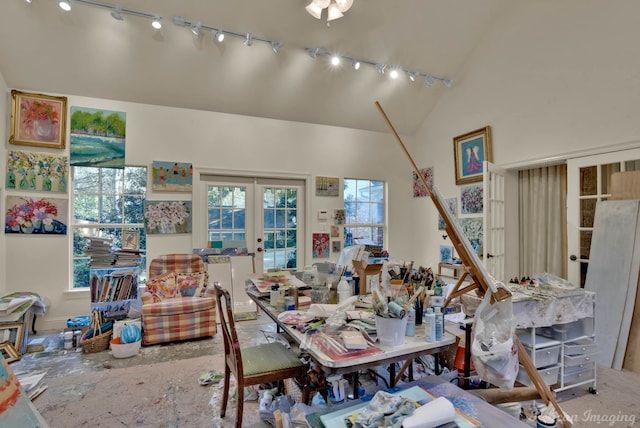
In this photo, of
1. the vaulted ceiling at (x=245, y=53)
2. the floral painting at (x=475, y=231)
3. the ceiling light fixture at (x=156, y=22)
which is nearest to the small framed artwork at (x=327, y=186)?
the vaulted ceiling at (x=245, y=53)

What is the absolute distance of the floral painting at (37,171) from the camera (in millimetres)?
3709

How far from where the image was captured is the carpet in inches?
83.8

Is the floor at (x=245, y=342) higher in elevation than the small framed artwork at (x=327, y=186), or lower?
→ lower

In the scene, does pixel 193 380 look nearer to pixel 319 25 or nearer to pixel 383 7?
pixel 319 25

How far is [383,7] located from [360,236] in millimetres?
3255

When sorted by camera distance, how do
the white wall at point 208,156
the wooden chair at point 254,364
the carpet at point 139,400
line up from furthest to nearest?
the white wall at point 208,156
the carpet at point 139,400
the wooden chair at point 254,364

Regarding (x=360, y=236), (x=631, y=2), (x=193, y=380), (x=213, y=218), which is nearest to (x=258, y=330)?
(x=193, y=380)

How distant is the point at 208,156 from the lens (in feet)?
14.9

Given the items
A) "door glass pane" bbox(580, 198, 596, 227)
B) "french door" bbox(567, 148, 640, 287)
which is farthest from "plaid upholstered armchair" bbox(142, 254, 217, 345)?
"door glass pane" bbox(580, 198, 596, 227)

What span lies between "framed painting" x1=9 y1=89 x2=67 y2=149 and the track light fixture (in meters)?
1.10

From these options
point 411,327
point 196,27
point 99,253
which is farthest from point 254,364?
point 196,27

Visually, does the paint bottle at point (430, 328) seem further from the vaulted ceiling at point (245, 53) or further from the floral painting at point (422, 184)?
the floral painting at point (422, 184)

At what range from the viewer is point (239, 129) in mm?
4723

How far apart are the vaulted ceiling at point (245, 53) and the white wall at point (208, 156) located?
183 millimetres
